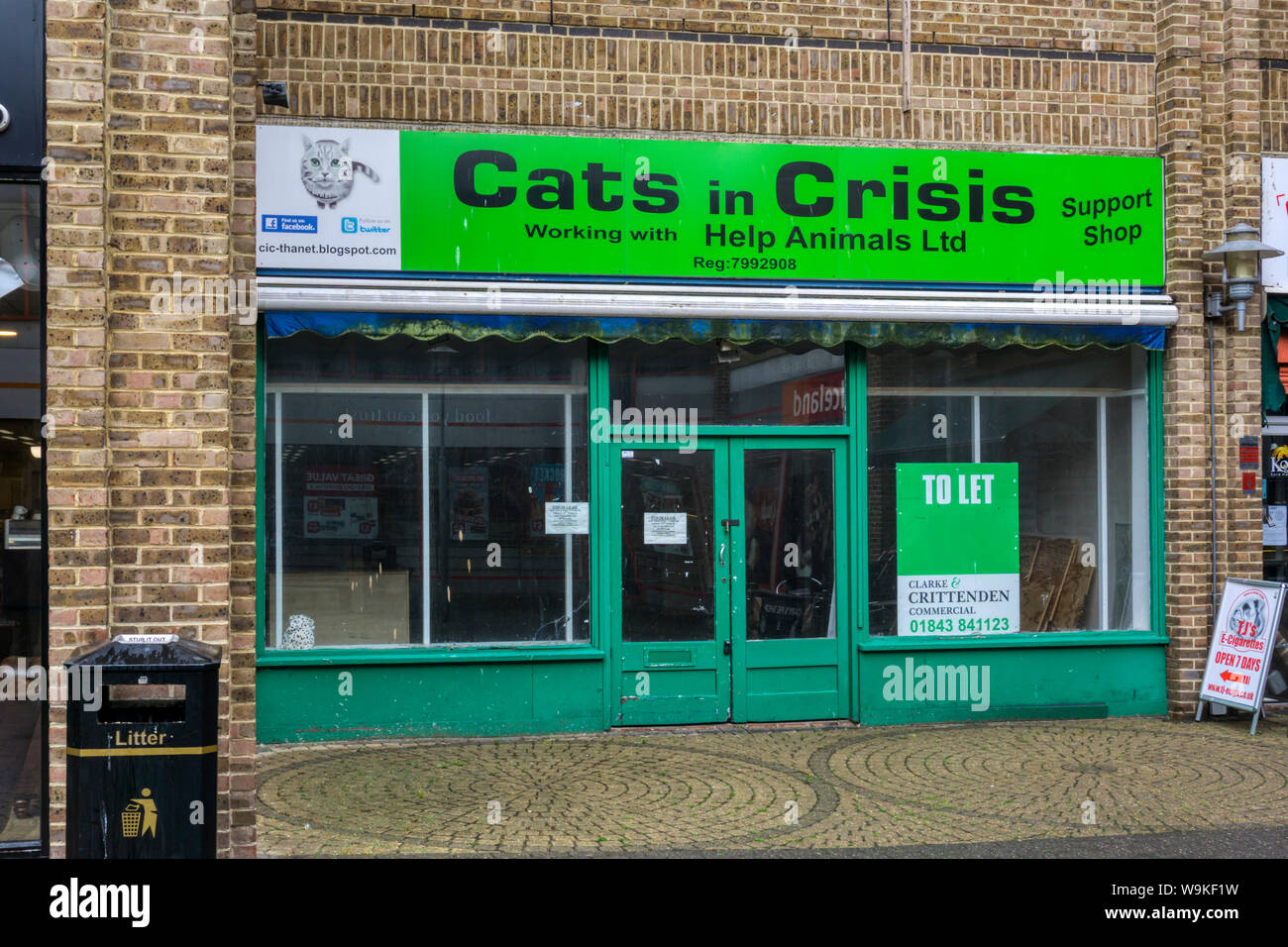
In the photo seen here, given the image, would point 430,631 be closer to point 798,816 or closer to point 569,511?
point 569,511

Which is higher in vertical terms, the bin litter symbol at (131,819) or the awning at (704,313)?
the awning at (704,313)

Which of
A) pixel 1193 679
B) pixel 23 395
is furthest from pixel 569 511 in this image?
pixel 1193 679

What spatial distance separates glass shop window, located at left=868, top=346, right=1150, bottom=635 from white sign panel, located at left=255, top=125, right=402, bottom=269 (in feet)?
12.3

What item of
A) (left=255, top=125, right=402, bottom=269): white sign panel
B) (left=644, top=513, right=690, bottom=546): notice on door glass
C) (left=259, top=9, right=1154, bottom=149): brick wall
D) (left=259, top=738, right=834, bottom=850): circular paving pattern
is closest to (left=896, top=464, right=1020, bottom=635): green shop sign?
(left=644, top=513, right=690, bottom=546): notice on door glass

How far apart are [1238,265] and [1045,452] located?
75.3 inches

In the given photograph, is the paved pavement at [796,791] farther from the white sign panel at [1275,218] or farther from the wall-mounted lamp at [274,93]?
the wall-mounted lamp at [274,93]

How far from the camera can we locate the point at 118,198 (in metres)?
5.02

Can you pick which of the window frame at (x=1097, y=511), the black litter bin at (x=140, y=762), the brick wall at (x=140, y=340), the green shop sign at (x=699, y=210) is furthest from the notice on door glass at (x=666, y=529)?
the black litter bin at (x=140, y=762)

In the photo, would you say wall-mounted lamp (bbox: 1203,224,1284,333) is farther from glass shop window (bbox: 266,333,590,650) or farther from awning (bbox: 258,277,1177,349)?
glass shop window (bbox: 266,333,590,650)

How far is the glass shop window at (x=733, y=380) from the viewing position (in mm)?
8648

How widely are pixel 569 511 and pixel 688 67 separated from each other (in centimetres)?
332

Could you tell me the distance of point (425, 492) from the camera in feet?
27.9

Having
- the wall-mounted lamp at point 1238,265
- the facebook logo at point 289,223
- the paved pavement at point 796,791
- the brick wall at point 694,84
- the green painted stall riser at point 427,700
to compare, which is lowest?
the paved pavement at point 796,791

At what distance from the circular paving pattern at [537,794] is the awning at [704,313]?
2818 millimetres
